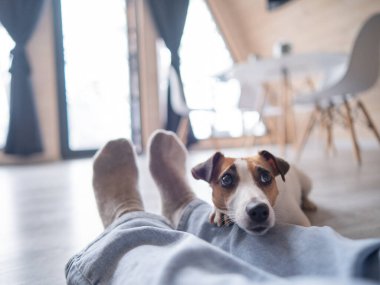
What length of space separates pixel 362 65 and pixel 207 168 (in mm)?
1722

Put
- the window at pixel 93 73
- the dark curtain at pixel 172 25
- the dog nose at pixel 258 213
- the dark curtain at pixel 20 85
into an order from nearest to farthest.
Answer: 1. the dog nose at pixel 258 213
2. the dark curtain at pixel 20 85
3. the window at pixel 93 73
4. the dark curtain at pixel 172 25

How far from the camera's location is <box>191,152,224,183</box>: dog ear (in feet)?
2.05

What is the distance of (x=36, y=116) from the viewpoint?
10.2ft

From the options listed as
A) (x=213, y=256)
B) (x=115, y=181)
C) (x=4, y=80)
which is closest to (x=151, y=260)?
(x=213, y=256)

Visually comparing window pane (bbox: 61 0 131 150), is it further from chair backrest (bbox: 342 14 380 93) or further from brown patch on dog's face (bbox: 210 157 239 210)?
brown patch on dog's face (bbox: 210 157 239 210)

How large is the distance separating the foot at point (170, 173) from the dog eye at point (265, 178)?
0.29 m

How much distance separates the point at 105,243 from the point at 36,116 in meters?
2.92

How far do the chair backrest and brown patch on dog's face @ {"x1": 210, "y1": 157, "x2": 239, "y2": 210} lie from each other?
5.37 ft

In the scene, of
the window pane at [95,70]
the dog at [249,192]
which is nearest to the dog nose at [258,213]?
the dog at [249,192]

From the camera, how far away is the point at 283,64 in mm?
2256

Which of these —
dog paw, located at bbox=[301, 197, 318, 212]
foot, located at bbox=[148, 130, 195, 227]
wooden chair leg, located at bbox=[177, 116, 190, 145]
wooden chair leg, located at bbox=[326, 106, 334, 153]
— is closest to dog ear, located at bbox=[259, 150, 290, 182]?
foot, located at bbox=[148, 130, 195, 227]

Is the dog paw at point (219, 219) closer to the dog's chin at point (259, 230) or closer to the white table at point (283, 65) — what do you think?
the dog's chin at point (259, 230)

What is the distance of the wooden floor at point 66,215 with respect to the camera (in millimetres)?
688

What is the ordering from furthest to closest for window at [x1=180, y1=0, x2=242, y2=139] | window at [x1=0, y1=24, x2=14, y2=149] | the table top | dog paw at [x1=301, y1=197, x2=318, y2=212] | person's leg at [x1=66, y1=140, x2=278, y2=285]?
window at [x1=180, y1=0, x2=242, y2=139] → window at [x1=0, y1=24, x2=14, y2=149] → the table top → dog paw at [x1=301, y1=197, x2=318, y2=212] → person's leg at [x1=66, y1=140, x2=278, y2=285]
